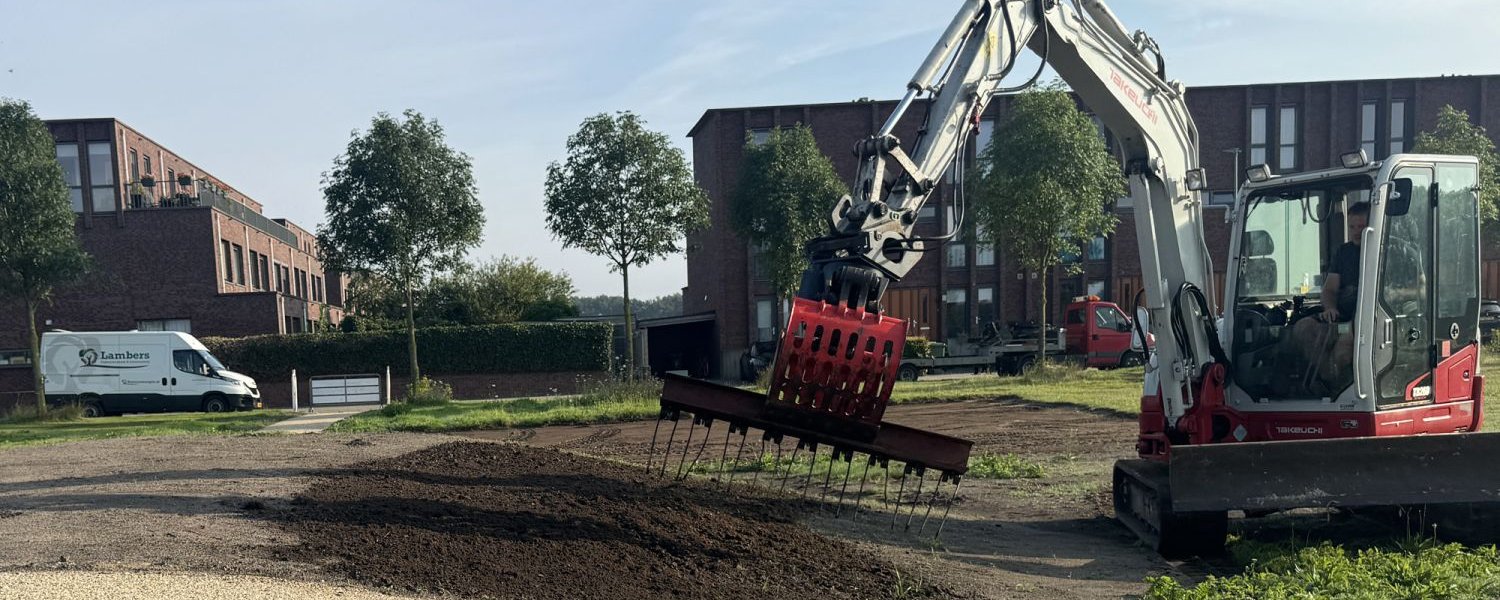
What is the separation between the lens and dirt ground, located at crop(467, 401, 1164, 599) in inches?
276

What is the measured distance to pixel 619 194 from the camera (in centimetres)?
2489

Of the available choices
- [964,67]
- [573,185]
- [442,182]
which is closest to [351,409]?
[442,182]

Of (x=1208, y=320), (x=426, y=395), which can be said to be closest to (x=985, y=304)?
(x=426, y=395)

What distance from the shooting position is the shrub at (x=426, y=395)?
2427cm

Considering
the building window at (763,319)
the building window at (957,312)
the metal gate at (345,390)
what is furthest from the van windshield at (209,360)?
the building window at (957,312)

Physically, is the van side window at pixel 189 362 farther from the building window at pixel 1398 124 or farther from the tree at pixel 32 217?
the building window at pixel 1398 124

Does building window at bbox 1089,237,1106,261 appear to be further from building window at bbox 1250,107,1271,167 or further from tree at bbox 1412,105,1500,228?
tree at bbox 1412,105,1500,228

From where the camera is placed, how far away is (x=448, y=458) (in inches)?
462

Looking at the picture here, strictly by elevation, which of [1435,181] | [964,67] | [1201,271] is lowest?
[1201,271]

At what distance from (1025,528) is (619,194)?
17.5m

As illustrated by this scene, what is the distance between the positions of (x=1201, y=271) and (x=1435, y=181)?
1.73 m

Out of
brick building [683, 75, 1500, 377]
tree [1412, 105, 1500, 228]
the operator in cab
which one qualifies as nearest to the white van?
brick building [683, 75, 1500, 377]

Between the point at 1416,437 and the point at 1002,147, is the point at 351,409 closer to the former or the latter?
the point at 1002,147

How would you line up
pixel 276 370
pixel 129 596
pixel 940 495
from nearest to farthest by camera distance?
pixel 129 596 → pixel 940 495 → pixel 276 370
